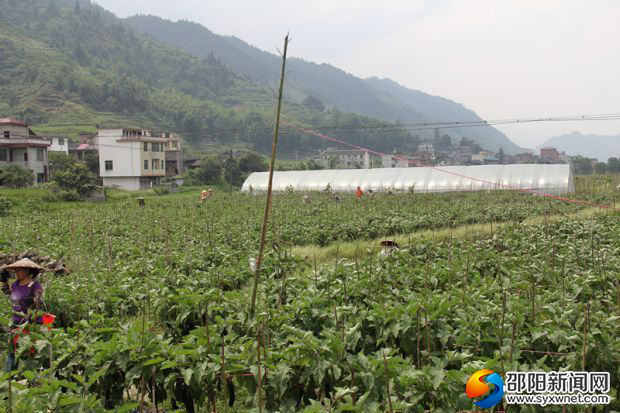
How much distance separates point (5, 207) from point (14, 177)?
11.7 m

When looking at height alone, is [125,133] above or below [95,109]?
below

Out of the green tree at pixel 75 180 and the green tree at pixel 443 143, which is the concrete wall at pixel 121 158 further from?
the green tree at pixel 443 143

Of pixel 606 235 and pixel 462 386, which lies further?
pixel 606 235

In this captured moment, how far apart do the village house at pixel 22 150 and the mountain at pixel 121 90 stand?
54.7 ft

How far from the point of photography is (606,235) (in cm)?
935

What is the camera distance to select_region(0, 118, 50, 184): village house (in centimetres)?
3750

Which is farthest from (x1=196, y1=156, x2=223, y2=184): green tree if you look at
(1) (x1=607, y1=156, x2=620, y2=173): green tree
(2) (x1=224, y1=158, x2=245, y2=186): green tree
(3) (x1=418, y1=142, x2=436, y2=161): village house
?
(1) (x1=607, y1=156, x2=620, y2=173): green tree

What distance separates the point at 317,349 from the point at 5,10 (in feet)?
607

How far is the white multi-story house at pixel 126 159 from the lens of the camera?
46125 millimetres

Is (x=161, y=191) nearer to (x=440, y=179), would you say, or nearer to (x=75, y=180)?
(x=75, y=180)

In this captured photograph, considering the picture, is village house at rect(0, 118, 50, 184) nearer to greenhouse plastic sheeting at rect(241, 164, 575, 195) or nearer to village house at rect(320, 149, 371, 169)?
greenhouse plastic sheeting at rect(241, 164, 575, 195)

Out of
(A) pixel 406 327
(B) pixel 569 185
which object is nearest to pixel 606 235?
(A) pixel 406 327

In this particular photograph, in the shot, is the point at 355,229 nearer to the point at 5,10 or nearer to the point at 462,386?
the point at 462,386

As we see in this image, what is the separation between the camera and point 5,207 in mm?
21344
